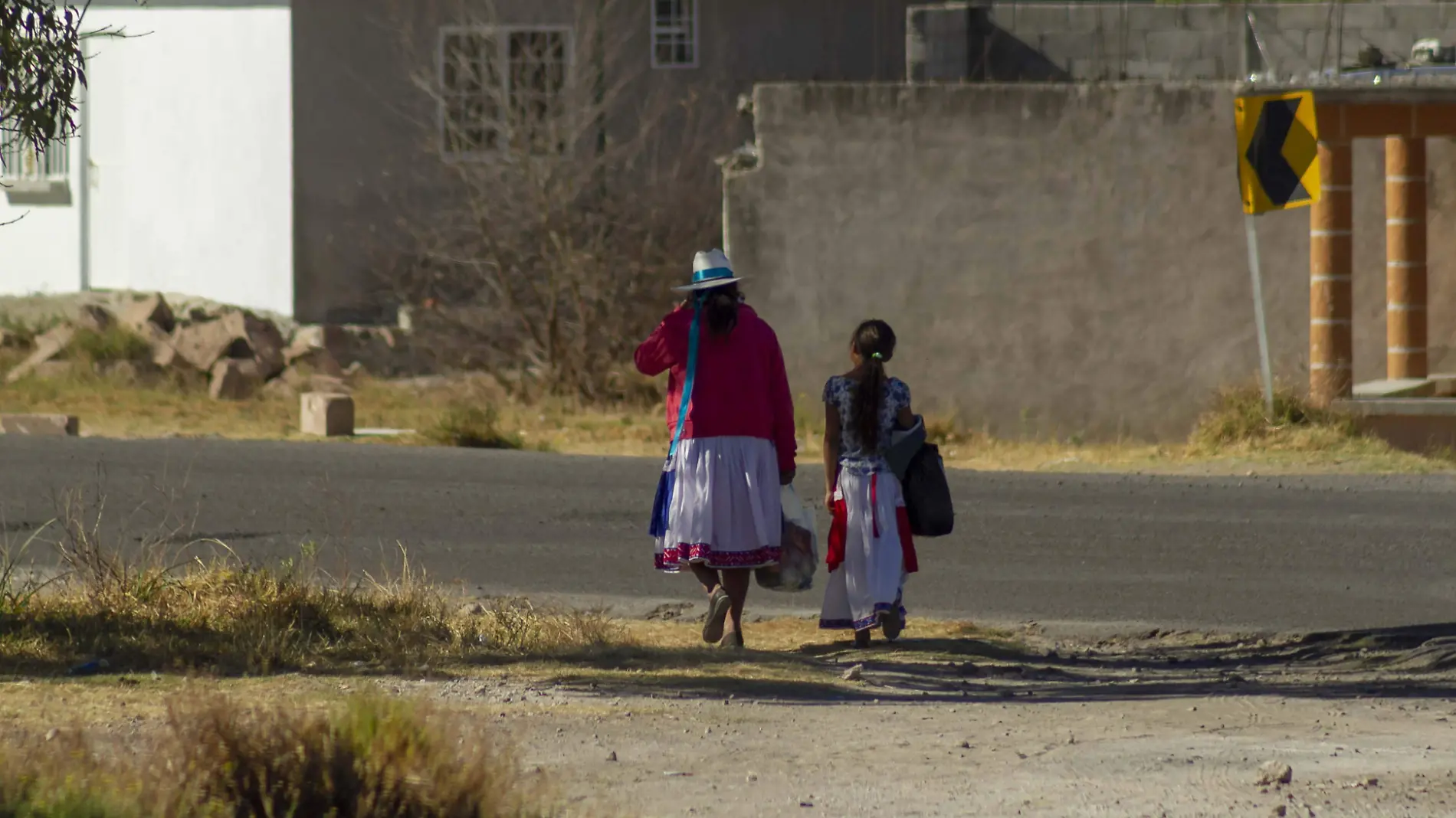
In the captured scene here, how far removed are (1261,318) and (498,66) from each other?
10226 mm

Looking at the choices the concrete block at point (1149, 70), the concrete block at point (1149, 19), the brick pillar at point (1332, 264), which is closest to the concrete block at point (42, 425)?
the brick pillar at point (1332, 264)

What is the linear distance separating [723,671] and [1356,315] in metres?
12.0

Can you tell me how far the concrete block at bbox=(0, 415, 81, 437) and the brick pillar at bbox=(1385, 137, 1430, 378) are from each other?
1163cm

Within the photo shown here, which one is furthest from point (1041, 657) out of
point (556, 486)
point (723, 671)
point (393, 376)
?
point (393, 376)

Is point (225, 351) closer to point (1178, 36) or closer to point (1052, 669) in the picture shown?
point (1178, 36)

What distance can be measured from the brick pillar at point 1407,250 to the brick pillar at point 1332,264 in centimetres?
49

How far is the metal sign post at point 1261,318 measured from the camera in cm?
1639

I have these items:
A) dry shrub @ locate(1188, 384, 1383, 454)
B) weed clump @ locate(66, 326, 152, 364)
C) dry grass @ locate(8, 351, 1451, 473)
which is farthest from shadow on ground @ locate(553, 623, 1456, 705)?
weed clump @ locate(66, 326, 152, 364)

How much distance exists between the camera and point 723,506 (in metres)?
8.27

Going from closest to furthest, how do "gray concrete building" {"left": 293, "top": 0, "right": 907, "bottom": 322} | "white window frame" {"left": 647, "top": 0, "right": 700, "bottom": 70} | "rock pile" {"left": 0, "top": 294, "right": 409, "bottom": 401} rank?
"rock pile" {"left": 0, "top": 294, "right": 409, "bottom": 401} < "gray concrete building" {"left": 293, "top": 0, "right": 907, "bottom": 322} < "white window frame" {"left": 647, "top": 0, "right": 700, "bottom": 70}

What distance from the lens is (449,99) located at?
2403cm

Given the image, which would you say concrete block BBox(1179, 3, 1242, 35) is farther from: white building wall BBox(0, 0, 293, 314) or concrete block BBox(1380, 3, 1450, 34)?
white building wall BBox(0, 0, 293, 314)

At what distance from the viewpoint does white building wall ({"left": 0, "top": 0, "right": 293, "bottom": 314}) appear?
24203 millimetres

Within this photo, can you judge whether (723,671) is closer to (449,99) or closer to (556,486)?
(556,486)
